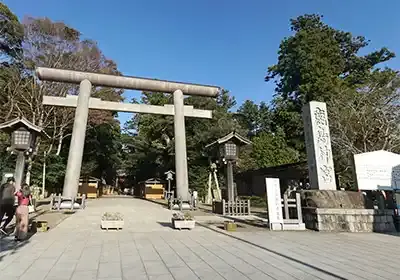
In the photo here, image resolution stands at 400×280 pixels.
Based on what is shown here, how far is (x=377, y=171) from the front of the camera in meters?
8.84

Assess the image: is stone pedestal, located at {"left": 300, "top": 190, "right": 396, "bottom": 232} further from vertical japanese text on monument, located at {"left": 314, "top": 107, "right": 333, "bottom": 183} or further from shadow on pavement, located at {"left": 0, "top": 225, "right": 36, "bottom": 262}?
shadow on pavement, located at {"left": 0, "top": 225, "right": 36, "bottom": 262}

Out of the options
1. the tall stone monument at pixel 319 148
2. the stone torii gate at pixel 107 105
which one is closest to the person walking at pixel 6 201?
the stone torii gate at pixel 107 105

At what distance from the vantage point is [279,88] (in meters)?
30.7

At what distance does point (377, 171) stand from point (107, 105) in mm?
13498

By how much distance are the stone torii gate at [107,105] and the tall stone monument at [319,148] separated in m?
7.62

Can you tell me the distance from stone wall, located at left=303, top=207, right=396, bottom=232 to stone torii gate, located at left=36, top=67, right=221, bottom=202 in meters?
7.99

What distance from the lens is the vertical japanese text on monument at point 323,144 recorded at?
9344 mm

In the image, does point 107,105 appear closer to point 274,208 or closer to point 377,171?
point 274,208

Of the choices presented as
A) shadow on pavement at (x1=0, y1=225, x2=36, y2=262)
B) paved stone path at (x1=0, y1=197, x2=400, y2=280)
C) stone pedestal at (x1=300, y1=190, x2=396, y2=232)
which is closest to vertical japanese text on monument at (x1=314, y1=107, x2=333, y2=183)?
stone pedestal at (x1=300, y1=190, x2=396, y2=232)

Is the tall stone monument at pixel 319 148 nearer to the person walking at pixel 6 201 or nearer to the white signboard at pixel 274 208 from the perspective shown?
the white signboard at pixel 274 208

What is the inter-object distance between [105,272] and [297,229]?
6.34m

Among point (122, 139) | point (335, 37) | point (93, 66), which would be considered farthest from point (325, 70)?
point (122, 139)

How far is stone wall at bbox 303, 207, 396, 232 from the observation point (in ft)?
27.1

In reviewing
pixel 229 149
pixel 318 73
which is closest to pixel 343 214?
pixel 229 149
